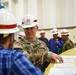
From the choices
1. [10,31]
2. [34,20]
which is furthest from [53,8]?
[10,31]

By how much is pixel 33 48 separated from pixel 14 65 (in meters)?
1.31

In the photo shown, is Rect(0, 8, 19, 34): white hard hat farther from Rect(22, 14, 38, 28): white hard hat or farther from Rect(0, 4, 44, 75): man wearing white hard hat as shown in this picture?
Rect(22, 14, 38, 28): white hard hat

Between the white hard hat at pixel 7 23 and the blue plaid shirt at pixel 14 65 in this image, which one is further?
the white hard hat at pixel 7 23

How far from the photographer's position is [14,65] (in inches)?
51.4

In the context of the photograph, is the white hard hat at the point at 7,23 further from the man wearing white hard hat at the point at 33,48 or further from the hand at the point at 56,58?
the hand at the point at 56,58

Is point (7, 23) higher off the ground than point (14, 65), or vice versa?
point (7, 23)

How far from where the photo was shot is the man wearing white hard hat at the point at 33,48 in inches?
99.1

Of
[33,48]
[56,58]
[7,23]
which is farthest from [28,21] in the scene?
[7,23]

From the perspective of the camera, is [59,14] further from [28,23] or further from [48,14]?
[28,23]

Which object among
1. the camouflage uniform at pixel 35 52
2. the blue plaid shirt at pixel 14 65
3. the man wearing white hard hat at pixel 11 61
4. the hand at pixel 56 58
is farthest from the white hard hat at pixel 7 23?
the hand at pixel 56 58

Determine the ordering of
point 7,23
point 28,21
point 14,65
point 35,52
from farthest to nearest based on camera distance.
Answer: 1. point 28,21
2. point 35,52
3. point 7,23
4. point 14,65

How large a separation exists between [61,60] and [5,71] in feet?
4.68

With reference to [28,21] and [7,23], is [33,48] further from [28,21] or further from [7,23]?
[7,23]

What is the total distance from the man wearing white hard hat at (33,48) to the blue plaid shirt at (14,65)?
1.12 metres
